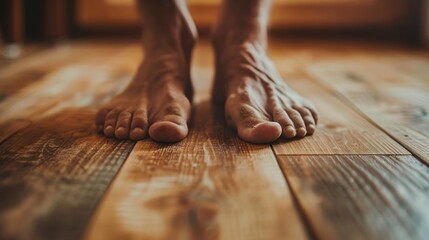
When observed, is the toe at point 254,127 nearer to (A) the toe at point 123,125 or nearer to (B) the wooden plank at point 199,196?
(B) the wooden plank at point 199,196

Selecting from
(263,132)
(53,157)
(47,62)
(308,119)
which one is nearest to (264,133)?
(263,132)

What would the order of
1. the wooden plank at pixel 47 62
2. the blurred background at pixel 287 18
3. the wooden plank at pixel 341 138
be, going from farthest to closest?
the blurred background at pixel 287 18 < the wooden plank at pixel 47 62 < the wooden plank at pixel 341 138

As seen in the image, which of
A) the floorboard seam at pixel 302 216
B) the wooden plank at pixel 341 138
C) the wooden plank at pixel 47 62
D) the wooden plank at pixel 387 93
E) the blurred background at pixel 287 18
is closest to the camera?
the floorboard seam at pixel 302 216

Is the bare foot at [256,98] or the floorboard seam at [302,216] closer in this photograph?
the floorboard seam at [302,216]

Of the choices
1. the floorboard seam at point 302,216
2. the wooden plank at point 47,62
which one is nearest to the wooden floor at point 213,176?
the floorboard seam at point 302,216

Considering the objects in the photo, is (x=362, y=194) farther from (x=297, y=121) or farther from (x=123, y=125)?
(x=123, y=125)

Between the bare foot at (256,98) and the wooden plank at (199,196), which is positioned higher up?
the bare foot at (256,98)

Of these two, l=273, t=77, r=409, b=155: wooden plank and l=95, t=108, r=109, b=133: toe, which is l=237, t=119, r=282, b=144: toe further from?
l=95, t=108, r=109, b=133: toe

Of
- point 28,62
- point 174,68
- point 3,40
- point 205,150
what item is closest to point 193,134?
point 205,150

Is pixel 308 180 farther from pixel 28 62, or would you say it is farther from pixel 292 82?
pixel 28 62
